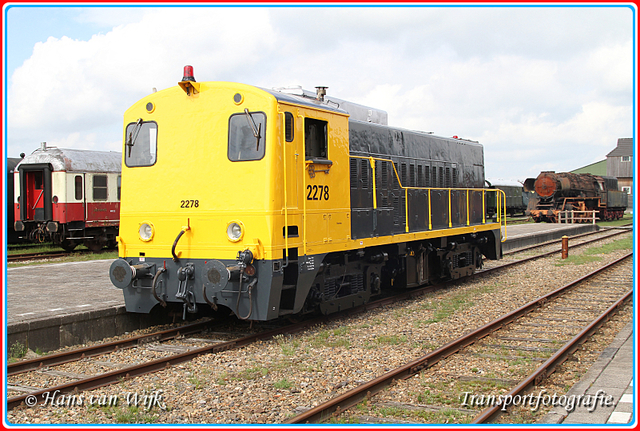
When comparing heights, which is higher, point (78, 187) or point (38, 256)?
point (78, 187)

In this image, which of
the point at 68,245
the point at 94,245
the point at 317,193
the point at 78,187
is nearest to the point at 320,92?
the point at 317,193

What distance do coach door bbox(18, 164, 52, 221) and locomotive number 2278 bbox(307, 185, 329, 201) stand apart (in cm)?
1455

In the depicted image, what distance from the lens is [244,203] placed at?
8.15 metres

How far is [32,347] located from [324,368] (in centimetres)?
401

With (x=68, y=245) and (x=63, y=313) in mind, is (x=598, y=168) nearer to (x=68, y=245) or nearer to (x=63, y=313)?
(x=68, y=245)

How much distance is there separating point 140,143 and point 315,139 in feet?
9.01

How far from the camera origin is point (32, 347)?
25.7 ft

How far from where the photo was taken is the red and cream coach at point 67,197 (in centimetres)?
2022

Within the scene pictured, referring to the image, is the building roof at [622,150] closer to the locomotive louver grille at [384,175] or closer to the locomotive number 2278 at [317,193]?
the locomotive louver grille at [384,175]

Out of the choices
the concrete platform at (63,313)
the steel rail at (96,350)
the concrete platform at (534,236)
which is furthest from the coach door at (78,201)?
the concrete platform at (534,236)

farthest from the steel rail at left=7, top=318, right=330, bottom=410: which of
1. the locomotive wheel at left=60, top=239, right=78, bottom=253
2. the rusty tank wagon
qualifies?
the rusty tank wagon

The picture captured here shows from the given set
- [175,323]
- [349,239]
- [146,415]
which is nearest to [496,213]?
[349,239]

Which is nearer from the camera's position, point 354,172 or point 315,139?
point 315,139

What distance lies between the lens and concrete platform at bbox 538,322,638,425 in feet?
17.0
